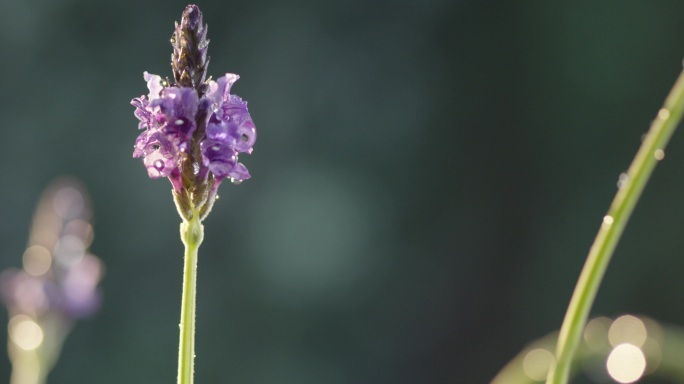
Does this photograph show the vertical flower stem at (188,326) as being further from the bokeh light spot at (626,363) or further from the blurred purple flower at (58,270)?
Answer: the blurred purple flower at (58,270)

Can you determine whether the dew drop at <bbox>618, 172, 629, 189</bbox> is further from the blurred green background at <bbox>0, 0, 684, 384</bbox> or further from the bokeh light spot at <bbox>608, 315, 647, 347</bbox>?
the blurred green background at <bbox>0, 0, 684, 384</bbox>

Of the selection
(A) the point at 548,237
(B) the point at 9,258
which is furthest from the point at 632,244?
(B) the point at 9,258

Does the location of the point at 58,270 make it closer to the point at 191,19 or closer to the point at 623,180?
the point at 191,19

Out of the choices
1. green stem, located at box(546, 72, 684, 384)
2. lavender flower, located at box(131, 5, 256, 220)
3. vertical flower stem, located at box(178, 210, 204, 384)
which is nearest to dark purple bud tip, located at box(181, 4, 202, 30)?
lavender flower, located at box(131, 5, 256, 220)

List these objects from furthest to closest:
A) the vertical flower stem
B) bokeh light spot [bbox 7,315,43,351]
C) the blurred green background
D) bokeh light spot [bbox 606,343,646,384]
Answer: the blurred green background < bokeh light spot [bbox 7,315,43,351] < bokeh light spot [bbox 606,343,646,384] < the vertical flower stem

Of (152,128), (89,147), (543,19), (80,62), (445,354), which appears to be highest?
(543,19)

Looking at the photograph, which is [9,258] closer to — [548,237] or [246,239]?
[246,239]
